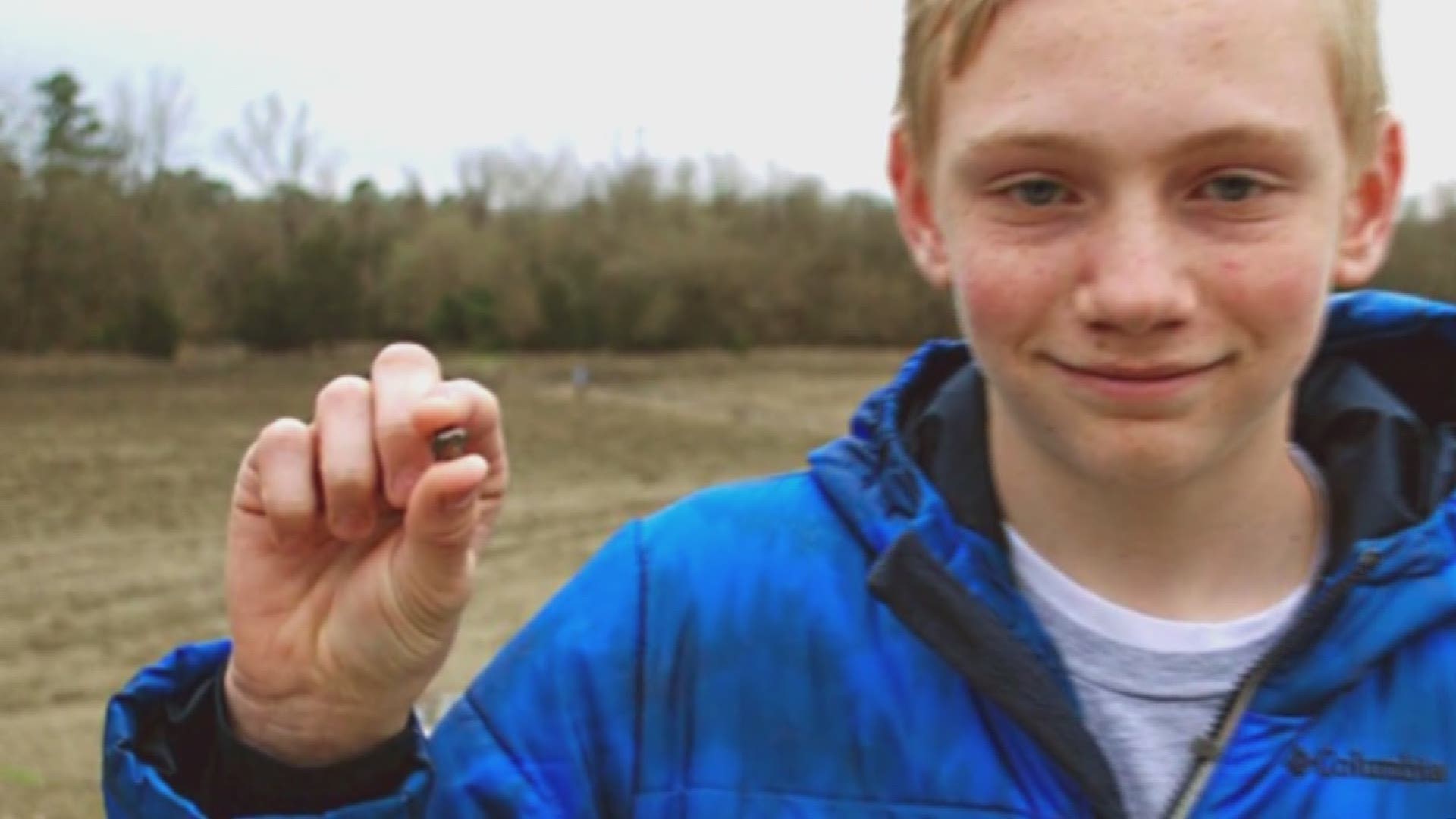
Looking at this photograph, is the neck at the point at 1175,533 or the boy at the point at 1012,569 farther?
the neck at the point at 1175,533

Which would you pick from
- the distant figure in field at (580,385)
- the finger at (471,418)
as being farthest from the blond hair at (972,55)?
the distant figure in field at (580,385)

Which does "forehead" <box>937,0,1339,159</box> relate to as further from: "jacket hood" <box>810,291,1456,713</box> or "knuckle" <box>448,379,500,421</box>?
"knuckle" <box>448,379,500,421</box>

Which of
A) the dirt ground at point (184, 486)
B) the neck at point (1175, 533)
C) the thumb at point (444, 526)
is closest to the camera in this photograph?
the thumb at point (444, 526)

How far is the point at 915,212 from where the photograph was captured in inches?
65.4

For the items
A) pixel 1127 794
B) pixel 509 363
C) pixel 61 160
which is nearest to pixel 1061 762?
pixel 1127 794

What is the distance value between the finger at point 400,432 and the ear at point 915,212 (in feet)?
1.87

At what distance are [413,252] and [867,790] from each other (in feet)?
149

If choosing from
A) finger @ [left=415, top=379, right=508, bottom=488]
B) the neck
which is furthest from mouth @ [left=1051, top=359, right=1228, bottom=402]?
→ finger @ [left=415, top=379, right=508, bottom=488]

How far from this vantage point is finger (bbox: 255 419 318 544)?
4.23ft

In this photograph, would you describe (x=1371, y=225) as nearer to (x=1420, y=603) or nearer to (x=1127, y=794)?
(x=1420, y=603)

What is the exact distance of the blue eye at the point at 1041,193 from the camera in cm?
141

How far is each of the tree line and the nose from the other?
33.2 meters

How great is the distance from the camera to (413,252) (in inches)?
1794

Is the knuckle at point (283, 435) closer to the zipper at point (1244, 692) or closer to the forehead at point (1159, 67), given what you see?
the forehead at point (1159, 67)
